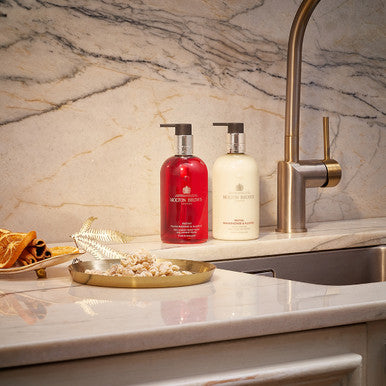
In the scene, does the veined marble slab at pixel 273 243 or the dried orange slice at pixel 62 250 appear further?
the veined marble slab at pixel 273 243

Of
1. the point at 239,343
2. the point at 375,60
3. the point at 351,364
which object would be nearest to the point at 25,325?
the point at 239,343

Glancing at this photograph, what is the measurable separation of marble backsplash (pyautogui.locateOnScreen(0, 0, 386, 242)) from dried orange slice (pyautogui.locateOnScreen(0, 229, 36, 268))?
239 millimetres

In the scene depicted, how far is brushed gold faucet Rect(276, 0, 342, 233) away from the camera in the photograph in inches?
58.3

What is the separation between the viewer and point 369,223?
1.66m

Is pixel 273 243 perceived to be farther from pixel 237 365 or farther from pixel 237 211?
pixel 237 365

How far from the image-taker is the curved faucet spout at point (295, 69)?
1473mm

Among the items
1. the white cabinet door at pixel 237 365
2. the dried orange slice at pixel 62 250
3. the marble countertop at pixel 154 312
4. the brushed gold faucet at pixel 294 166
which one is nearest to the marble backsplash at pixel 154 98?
the brushed gold faucet at pixel 294 166

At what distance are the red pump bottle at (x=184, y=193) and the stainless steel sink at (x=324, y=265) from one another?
3.3 inches

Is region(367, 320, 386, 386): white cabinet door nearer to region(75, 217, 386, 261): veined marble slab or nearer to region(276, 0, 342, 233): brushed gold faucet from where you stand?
region(75, 217, 386, 261): veined marble slab

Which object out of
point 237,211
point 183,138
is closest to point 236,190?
point 237,211

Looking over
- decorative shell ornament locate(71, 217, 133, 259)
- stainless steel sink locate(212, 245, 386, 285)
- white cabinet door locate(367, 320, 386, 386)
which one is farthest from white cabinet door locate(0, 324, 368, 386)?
stainless steel sink locate(212, 245, 386, 285)

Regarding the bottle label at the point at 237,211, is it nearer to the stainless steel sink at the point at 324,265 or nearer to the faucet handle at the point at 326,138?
the stainless steel sink at the point at 324,265

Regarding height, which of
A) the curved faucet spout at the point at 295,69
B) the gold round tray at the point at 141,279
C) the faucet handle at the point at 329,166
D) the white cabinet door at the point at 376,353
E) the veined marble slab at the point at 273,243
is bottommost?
the white cabinet door at the point at 376,353

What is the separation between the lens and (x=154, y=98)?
4.81 feet
